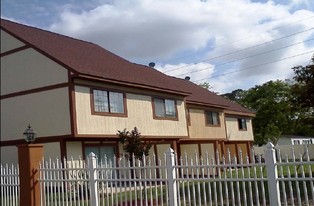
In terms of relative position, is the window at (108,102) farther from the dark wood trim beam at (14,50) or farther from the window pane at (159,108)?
the dark wood trim beam at (14,50)

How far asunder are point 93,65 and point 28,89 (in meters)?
3.39

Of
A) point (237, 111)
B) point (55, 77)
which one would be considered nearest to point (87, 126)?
point (55, 77)

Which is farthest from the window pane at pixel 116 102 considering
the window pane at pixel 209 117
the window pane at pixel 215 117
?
the window pane at pixel 215 117

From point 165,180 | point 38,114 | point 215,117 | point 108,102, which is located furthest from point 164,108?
point 165,180

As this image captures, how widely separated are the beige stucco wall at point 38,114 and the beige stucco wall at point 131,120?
678 mm

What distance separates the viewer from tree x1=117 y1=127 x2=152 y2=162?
18125mm

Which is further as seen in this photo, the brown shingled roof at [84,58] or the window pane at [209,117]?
the window pane at [209,117]

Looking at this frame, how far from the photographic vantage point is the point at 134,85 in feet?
69.2

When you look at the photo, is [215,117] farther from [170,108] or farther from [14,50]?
[14,50]

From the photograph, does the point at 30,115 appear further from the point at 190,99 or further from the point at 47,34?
the point at 190,99

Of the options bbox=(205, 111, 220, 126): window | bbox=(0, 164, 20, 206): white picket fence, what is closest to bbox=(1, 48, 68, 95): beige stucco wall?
bbox=(0, 164, 20, 206): white picket fence

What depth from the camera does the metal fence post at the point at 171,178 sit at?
7867 mm

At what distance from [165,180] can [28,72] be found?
13983mm

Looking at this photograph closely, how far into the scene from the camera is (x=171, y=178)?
25.9 ft
